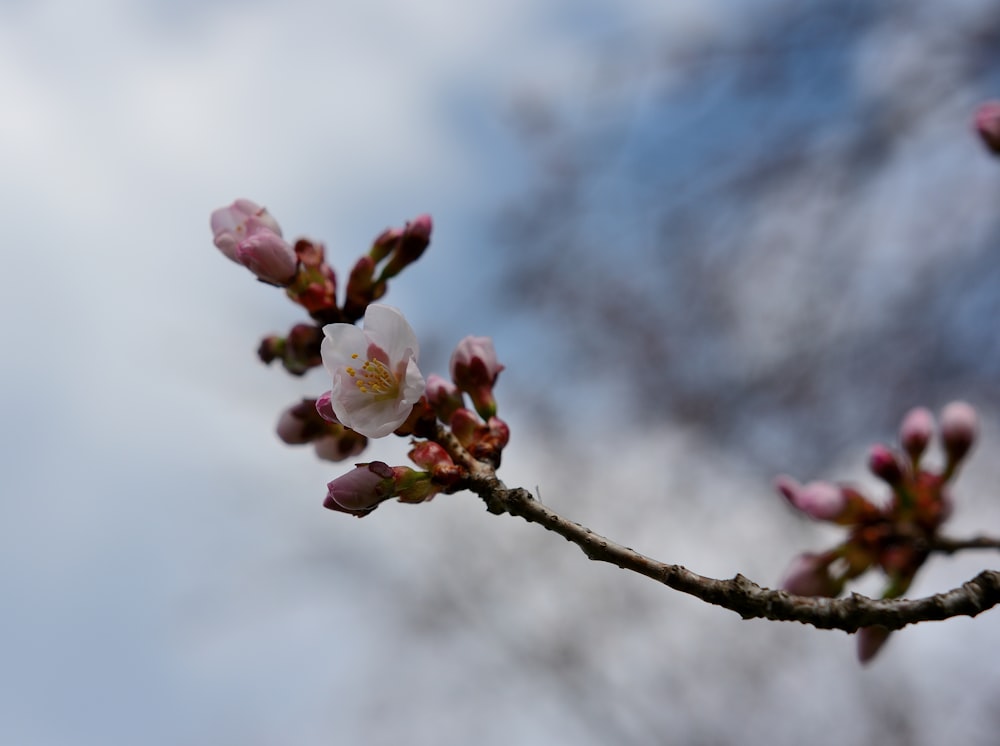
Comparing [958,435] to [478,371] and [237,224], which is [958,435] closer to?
[478,371]

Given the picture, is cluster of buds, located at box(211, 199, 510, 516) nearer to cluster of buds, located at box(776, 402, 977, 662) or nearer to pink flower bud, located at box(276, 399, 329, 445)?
pink flower bud, located at box(276, 399, 329, 445)

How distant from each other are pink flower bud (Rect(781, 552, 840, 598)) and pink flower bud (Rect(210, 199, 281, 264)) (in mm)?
1342

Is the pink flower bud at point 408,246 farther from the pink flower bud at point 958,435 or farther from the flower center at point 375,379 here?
the pink flower bud at point 958,435

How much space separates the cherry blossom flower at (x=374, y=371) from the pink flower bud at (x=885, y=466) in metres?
1.28

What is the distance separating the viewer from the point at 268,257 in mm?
1516

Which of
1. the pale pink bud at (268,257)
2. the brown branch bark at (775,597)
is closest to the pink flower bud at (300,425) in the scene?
the pale pink bud at (268,257)

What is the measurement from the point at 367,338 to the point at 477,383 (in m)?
0.26

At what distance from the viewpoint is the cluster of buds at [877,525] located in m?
2.02

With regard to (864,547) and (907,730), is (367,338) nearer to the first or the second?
(864,547)

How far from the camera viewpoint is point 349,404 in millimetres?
1335

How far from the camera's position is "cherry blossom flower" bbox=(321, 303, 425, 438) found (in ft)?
4.34

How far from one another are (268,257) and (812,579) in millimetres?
1376

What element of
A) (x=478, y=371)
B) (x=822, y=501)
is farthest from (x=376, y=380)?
(x=822, y=501)

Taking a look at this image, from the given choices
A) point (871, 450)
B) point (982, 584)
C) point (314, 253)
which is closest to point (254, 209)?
point (314, 253)
